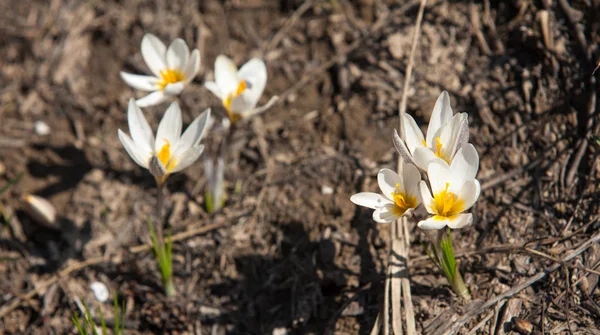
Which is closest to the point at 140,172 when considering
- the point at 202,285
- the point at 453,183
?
the point at 202,285

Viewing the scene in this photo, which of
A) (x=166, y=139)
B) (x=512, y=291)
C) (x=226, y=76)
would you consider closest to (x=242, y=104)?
(x=226, y=76)

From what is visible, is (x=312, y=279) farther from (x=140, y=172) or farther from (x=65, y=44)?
(x=65, y=44)

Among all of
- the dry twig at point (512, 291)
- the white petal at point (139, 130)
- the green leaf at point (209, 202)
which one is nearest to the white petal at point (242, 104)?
the white petal at point (139, 130)

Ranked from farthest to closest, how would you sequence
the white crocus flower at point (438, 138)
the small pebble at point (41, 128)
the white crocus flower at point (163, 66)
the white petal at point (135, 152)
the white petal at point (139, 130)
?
the small pebble at point (41, 128), the white crocus flower at point (163, 66), the white petal at point (139, 130), the white petal at point (135, 152), the white crocus flower at point (438, 138)

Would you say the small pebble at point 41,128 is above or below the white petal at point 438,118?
above

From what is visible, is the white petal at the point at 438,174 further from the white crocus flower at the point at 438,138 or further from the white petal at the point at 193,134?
the white petal at the point at 193,134

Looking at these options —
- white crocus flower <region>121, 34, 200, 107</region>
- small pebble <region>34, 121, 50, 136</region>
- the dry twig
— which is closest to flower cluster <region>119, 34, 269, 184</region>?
white crocus flower <region>121, 34, 200, 107</region>

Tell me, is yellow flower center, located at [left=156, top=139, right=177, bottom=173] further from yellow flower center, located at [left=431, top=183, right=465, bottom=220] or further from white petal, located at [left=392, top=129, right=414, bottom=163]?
yellow flower center, located at [left=431, top=183, right=465, bottom=220]

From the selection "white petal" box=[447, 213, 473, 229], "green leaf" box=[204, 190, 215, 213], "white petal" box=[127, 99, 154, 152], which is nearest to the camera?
"white petal" box=[447, 213, 473, 229]
